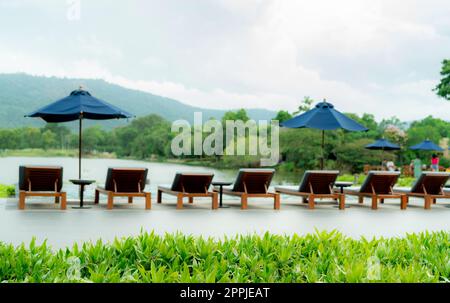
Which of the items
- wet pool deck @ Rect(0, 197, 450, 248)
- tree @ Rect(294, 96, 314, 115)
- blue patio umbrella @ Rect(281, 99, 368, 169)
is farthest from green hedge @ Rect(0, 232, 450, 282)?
tree @ Rect(294, 96, 314, 115)

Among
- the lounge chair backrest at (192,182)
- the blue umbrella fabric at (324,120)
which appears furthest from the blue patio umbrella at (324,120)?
the lounge chair backrest at (192,182)

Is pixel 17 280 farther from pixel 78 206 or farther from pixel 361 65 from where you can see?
pixel 361 65

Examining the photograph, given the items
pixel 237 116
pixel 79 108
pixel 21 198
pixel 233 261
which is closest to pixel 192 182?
pixel 79 108

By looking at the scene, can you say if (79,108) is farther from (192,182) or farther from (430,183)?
(430,183)

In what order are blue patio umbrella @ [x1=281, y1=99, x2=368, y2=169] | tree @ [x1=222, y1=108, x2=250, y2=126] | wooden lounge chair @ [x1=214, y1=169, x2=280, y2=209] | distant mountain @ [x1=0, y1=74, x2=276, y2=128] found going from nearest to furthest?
wooden lounge chair @ [x1=214, y1=169, x2=280, y2=209] → blue patio umbrella @ [x1=281, y1=99, x2=368, y2=169] → distant mountain @ [x1=0, y1=74, x2=276, y2=128] → tree @ [x1=222, y1=108, x2=250, y2=126]

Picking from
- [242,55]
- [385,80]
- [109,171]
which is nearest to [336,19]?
[385,80]

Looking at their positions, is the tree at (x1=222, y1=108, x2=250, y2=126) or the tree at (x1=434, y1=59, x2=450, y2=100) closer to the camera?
the tree at (x1=434, y1=59, x2=450, y2=100)

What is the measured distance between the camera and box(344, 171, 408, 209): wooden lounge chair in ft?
33.8

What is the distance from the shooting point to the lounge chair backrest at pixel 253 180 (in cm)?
982

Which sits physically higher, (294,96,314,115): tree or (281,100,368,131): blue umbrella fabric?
(294,96,314,115): tree

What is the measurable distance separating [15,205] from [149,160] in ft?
130

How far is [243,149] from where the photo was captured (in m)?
Answer: 44.4

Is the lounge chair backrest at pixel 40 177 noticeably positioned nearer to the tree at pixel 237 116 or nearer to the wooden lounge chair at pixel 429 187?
→ the wooden lounge chair at pixel 429 187

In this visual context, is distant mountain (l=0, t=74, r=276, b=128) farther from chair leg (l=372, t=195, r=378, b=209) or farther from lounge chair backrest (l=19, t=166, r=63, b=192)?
chair leg (l=372, t=195, r=378, b=209)
